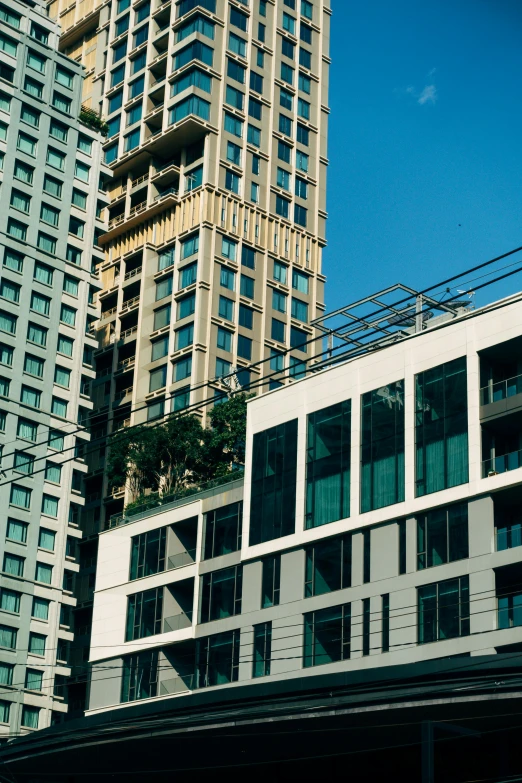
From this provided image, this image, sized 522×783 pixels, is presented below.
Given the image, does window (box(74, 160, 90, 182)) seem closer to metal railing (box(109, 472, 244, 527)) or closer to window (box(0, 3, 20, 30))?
window (box(0, 3, 20, 30))

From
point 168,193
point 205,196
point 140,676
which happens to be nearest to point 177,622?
point 140,676

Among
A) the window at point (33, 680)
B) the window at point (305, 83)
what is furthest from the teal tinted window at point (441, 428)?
the window at point (305, 83)

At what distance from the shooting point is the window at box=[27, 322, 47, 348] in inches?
3799

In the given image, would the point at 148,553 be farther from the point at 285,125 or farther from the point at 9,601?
the point at 285,125

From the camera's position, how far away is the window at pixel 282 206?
378ft

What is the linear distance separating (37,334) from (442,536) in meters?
46.5

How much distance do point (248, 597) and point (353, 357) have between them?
13.4 meters

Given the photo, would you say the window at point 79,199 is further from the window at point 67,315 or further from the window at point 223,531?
the window at point 223,531

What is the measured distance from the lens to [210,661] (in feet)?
222

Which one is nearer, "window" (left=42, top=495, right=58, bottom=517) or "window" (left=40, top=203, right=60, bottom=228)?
"window" (left=42, top=495, right=58, bottom=517)

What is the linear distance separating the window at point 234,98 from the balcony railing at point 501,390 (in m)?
60.2

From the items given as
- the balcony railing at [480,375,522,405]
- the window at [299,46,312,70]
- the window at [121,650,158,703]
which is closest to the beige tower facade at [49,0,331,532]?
the window at [299,46,312,70]

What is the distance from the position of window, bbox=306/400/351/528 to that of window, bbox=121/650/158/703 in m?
12.9

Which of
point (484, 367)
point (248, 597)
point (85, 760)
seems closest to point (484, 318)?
point (484, 367)
